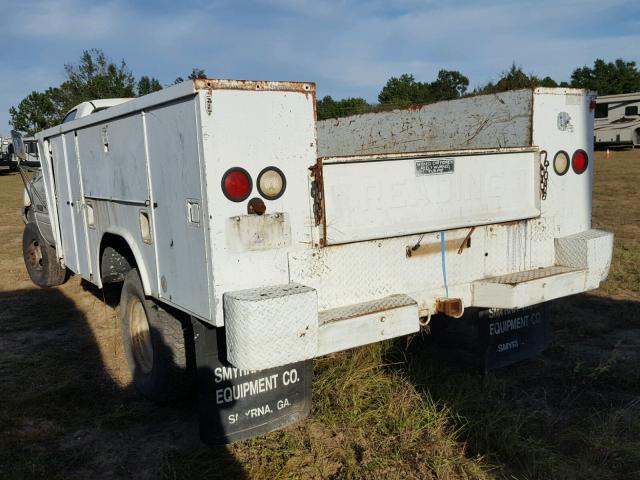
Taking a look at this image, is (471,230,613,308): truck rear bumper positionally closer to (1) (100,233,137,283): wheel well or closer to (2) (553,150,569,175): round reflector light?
(2) (553,150,569,175): round reflector light

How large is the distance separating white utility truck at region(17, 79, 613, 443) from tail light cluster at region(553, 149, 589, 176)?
0.01 metres

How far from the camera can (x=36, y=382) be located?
14.0 feet

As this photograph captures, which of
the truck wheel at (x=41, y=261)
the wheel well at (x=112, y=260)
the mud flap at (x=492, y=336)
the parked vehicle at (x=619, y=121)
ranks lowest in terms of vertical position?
the mud flap at (x=492, y=336)

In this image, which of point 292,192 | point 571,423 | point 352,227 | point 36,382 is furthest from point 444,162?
point 36,382

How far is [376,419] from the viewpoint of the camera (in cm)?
341

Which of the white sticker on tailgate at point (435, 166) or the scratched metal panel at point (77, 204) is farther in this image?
the scratched metal panel at point (77, 204)

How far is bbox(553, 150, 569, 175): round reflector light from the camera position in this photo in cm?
370

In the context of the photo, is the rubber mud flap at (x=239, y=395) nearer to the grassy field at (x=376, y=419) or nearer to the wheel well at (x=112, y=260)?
the grassy field at (x=376, y=419)

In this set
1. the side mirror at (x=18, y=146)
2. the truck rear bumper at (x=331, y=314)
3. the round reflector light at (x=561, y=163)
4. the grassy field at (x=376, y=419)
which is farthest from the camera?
the side mirror at (x=18, y=146)

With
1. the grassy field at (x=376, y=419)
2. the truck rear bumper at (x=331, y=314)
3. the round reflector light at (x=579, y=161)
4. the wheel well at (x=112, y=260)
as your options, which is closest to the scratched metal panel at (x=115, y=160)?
the wheel well at (x=112, y=260)

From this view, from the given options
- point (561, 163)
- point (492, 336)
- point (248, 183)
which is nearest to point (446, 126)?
point (561, 163)

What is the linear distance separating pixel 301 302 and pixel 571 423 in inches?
75.5

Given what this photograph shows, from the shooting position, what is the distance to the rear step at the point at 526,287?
131 inches

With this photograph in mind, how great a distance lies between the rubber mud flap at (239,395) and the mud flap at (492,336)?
142cm
